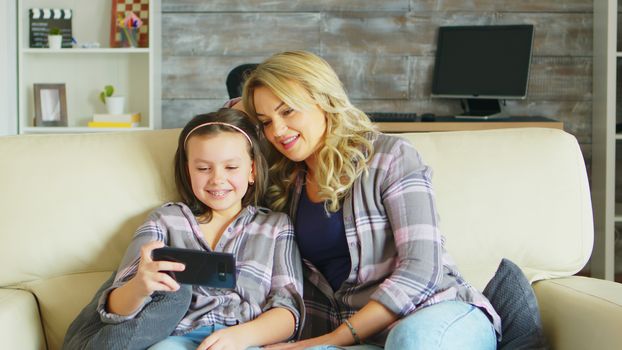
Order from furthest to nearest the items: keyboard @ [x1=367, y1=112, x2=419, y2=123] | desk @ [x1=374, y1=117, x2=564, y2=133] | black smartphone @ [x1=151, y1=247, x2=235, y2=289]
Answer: keyboard @ [x1=367, y1=112, x2=419, y2=123] < desk @ [x1=374, y1=117, x2=564, y2=133] < black smartphone @ [x1=151, y1=247, x2=235, y2=289]

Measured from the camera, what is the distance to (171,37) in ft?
12.8

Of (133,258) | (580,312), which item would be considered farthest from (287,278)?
(580,312)

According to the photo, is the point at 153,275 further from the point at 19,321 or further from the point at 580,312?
the point at 580,312

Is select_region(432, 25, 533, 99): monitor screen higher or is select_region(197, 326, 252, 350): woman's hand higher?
select_region(432, 25, 533, 99): monitor screen

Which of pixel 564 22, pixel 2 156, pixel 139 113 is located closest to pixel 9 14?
pixel 139 113

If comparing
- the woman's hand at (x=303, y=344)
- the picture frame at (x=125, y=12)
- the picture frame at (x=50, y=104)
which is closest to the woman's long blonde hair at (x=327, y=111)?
the woman's hand at (x=303, y=344)

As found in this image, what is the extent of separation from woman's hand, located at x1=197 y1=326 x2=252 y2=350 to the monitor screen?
99.3 inches

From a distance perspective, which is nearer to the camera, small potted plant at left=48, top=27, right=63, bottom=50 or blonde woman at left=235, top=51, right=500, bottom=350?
blonde woman at left=235, top=51, right=500, bottom=350

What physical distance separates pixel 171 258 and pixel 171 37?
265 centimetres

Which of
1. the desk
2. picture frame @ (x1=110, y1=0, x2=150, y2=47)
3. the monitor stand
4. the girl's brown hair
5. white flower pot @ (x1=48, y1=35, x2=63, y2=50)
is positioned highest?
picture frame @ (x1=110, y1=0, x2=150, y2=47)

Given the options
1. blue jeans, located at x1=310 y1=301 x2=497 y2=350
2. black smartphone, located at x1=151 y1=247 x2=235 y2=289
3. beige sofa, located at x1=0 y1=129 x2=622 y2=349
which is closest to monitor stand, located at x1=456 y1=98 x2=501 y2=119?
beige sofa, located at x1=0 y1=129 x2=622 y2=349

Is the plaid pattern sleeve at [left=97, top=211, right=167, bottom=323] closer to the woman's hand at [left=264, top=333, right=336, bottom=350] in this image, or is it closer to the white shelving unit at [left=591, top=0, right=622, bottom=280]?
the woman's hand at [left=264, top=333, right=336, bottom=350]

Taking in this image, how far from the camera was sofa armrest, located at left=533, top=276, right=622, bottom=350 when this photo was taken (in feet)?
4.75

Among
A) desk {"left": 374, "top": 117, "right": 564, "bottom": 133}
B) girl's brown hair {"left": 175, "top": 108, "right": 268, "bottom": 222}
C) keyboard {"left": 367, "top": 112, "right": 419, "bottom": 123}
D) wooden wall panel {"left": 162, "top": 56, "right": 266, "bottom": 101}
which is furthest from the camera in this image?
wooden wall panel {"left": 162, "top": 56, "right": 266, "bottom": 101}
